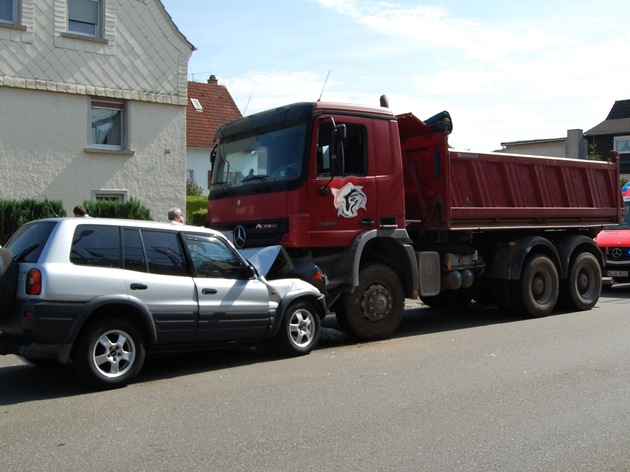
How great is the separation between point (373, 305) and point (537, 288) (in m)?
3.86

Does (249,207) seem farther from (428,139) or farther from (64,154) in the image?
(64,154)

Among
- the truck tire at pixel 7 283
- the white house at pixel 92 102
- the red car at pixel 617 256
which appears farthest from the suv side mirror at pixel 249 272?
the white house at pixel 92 102

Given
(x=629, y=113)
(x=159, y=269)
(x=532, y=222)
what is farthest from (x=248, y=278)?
(x=629, y=113)

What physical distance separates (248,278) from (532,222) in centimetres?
570

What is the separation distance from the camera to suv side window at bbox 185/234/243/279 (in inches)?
296

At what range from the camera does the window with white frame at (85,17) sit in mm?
18781

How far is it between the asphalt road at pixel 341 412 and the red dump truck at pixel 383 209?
1137 millimetres

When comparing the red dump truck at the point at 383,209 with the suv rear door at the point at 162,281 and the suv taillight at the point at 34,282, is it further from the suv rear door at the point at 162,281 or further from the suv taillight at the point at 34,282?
the suv taillight at the point at 34,282

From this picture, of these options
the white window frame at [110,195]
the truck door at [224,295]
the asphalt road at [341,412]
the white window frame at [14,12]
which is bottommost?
the asphalt road at [341,412]

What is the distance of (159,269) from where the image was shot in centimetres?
716

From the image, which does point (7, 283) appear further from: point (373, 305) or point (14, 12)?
point (14, 12)

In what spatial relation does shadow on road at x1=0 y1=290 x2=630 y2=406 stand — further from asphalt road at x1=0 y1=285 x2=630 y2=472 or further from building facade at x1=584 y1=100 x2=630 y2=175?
building facade at x1=584 y1=100 x2=630 y2=175

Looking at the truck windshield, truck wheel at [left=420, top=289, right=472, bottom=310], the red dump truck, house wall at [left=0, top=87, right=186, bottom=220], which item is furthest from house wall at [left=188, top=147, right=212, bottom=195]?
the truck windshield

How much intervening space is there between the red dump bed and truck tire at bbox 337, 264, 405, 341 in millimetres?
1110
